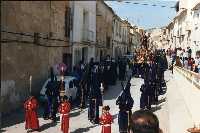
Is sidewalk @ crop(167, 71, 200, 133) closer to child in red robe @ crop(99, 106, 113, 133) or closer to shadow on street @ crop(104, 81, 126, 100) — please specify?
child in red robe @ crop(99, 106, 113, 133)

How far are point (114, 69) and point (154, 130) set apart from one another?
1044 inches

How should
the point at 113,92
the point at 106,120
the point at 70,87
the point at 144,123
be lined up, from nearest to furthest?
the point at 144,123 < the point at 106,120 < the point at 70,87 < the point at 113,92

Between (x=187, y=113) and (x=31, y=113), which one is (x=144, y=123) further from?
(x=187, y=113)

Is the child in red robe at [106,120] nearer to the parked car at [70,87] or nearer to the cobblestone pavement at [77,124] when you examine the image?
the cobblestone pavement at [77,124]

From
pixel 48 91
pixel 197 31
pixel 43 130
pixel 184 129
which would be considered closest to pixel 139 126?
pixel 184 129

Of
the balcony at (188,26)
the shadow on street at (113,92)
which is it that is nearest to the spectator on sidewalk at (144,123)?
the shadow on street at (113,92)

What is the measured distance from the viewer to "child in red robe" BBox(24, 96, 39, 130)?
1337cm

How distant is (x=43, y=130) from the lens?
1434 cm

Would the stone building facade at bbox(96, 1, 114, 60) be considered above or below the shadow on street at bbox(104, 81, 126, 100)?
above

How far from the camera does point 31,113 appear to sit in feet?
44.7

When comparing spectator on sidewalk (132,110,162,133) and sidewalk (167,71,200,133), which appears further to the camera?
sidewalk (167,71,200,133)

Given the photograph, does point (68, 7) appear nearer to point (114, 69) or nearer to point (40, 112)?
point (40, 112)

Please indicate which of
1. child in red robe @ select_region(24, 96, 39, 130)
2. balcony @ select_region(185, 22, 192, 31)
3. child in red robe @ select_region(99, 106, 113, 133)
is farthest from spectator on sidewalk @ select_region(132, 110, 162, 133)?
balcony @ select_region(185, 22, 192, 31)

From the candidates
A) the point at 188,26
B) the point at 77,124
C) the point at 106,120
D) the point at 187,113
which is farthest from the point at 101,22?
the point at 188,26
